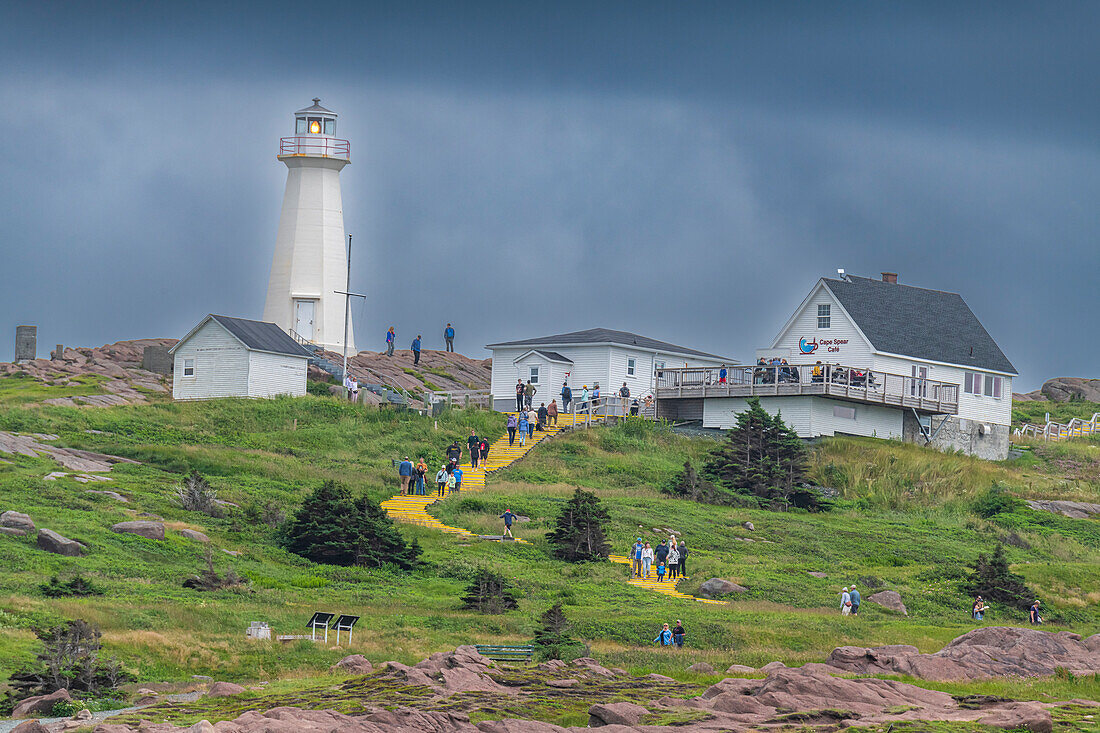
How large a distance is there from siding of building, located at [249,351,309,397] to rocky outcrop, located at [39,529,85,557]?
30.8 m

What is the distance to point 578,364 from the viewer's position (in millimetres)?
68875

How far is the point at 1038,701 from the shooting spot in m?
22.9

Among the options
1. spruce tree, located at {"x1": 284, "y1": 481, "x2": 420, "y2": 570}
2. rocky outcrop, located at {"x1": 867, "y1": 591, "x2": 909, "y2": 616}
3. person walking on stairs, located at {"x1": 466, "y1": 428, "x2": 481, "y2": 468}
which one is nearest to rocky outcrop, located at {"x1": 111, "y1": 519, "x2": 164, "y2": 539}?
spruce tree, located at {"x1": 284, "y1": 481, "x2": 420, "y2": 570}

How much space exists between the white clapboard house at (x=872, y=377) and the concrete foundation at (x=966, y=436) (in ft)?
0.15

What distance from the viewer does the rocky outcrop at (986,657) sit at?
26.0 m

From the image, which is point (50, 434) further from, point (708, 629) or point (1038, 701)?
point (1038, 701)

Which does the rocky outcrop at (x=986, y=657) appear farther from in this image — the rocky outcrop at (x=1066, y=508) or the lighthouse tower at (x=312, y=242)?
the lighthouse tower at (x=312, y=242)

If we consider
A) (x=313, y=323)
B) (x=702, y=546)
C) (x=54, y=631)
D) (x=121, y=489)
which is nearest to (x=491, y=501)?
(x=702, y=546)

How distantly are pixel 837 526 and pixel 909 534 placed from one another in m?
2.36

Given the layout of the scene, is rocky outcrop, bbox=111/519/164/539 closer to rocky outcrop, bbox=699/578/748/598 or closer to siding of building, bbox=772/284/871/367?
rocky outcrop, bbox=699/578/748/598

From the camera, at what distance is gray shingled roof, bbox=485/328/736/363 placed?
Result: 69.1 meters

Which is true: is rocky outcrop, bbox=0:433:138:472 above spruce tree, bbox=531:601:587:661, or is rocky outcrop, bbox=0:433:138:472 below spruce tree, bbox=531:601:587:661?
above

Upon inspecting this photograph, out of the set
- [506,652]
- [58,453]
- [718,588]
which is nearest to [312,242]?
[58,453]

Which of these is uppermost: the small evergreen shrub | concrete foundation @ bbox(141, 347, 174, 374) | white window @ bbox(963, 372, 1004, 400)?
white window @ bbox(963, 372, 1004, 400)
